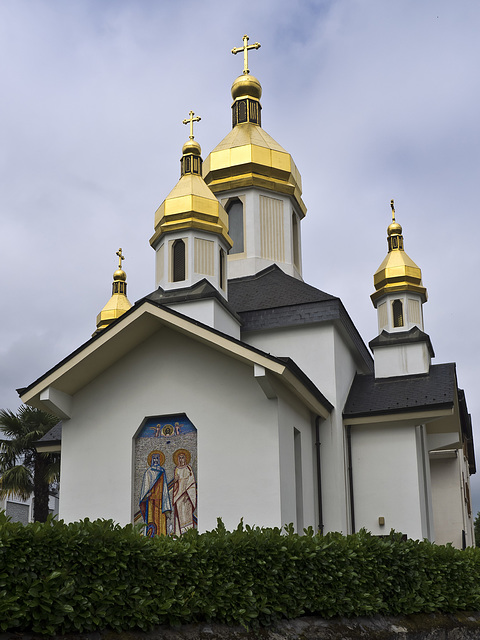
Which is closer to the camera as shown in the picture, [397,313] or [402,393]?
[402,393]

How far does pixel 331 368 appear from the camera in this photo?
1634 cm

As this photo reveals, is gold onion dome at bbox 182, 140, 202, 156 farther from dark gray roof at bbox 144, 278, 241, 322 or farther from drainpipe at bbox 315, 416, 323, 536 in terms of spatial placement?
drainpipe at bbox 315, 416, 323, 536

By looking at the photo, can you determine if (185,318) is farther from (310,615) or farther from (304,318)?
(310,615)

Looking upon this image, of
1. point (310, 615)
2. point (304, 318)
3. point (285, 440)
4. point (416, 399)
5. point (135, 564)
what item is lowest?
point (310, 615)

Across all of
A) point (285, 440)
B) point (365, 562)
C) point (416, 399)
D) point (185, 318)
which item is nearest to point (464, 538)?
point (416, 399)

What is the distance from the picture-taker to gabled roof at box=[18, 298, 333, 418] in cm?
1316

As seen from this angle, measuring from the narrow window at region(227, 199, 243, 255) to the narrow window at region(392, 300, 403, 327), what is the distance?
4.36 m

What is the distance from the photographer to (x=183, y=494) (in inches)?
535

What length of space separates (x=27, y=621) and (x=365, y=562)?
4.34 m

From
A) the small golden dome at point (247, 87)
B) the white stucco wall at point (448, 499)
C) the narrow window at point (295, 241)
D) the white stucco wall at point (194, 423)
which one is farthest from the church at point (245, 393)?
the white stucco wall at point (448, 499)

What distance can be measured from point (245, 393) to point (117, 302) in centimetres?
1517

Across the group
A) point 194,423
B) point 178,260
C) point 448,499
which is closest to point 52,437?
point 178,260

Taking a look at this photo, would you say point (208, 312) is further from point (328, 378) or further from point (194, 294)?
point (328, 378)

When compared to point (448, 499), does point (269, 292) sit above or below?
above
